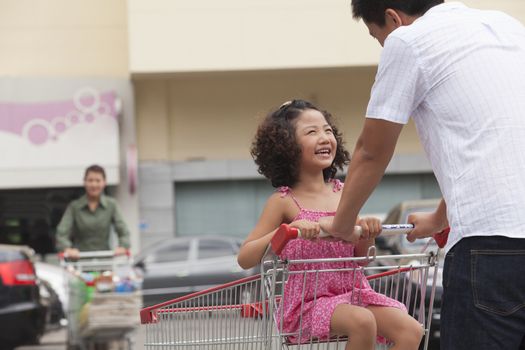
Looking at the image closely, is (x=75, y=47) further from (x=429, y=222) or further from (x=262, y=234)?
(x=429, y=222)

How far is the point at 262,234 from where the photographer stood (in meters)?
4.25

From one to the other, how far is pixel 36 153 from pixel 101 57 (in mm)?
2862

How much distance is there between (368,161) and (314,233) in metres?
0.45

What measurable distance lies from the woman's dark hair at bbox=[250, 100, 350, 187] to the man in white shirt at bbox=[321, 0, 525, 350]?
122 centimetres

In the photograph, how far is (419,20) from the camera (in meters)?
Answer: 3.12

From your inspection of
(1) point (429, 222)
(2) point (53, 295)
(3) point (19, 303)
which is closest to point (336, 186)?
(1) point (429, 222)

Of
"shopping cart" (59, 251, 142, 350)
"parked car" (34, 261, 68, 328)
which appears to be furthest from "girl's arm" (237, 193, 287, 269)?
"parked car" (34, 261, 68, 328)

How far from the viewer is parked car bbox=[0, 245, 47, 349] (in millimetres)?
10477

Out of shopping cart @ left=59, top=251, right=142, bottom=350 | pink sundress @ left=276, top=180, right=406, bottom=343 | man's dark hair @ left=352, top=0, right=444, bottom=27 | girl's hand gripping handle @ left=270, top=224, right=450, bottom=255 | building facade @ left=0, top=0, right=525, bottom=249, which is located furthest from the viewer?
building facade @ left=0, top=0, right=525, bottom=249

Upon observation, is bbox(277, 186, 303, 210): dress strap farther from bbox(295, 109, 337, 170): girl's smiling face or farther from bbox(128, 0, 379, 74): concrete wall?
bbox(128, 0, 379, 74): concrete wall

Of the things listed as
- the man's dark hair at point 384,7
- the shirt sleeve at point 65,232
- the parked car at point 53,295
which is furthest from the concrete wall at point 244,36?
the man's dark hair at point 384,7

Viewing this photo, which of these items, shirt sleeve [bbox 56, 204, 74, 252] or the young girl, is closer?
the young girl

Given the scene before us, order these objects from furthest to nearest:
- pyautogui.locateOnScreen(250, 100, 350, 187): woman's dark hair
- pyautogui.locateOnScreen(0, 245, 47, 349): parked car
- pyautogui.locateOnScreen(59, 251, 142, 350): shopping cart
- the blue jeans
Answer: pyautogui.locateOnScreen(0, 245, 47, 349): parked car → pyautogui.locateOnScreen(59, 251, 142, 350): shopping cart → pyautogui.locateOnScreen(250, 100, 350, 187): woman's dark hair → the blue jeans

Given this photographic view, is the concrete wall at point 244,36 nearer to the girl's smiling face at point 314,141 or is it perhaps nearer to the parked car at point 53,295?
the parked car at point 53,295
